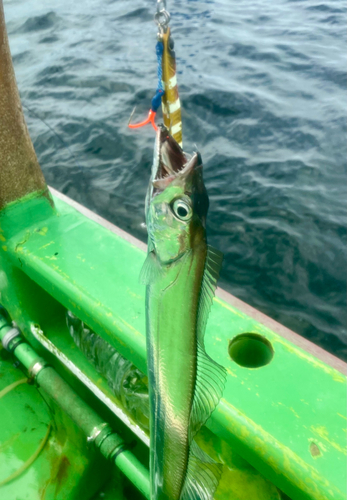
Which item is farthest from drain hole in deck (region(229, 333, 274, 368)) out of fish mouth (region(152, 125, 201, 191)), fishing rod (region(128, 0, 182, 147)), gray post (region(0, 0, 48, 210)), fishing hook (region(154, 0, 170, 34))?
fishing hook (region(154, 0, 170, 34))

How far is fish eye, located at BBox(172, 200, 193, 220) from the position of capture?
1301 millimetres

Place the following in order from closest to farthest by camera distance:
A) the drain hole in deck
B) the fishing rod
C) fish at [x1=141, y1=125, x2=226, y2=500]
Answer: fish at [x1=141, y1=125, x2=226, y2=500] < the drain hole in deck < the fishing rod

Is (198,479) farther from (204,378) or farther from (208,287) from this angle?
(208,287)

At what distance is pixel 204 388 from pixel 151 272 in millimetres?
400

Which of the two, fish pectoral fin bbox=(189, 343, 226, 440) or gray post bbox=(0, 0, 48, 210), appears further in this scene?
gray post bbox=(0, 0, 48, 210)

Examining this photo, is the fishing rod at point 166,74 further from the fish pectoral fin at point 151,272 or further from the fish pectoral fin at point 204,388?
the fish pectoral fin at point 204,388

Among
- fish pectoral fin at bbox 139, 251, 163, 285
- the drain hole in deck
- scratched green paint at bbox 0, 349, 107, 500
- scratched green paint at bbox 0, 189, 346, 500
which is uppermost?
fish pectoral fin at bbox 139, 251, 163, 285

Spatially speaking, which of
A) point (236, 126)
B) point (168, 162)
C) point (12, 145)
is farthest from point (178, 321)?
point (236, 126)

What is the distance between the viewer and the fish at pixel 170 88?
2598mm

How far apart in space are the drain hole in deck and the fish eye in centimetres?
86

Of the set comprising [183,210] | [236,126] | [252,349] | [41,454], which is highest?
[183,210]

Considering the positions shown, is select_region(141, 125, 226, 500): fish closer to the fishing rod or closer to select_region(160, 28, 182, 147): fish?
the fishing rod

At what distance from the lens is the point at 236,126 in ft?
23.7

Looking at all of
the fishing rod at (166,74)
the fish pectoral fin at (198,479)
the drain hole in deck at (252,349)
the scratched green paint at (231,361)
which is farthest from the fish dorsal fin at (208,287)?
the fishing rod at (166,74)
